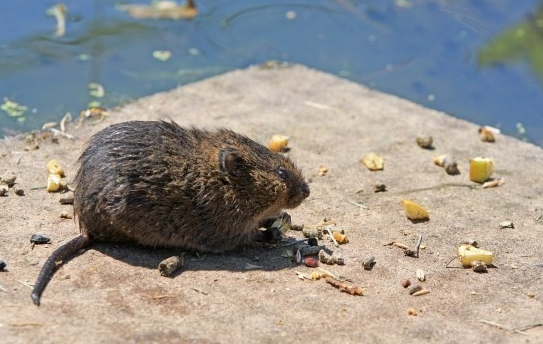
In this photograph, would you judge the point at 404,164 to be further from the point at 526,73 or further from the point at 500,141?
the point at 526,73

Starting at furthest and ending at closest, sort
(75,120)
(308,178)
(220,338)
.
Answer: (75,120), (308,178), (220,338)

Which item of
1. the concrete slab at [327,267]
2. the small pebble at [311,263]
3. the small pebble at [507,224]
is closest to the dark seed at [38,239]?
the concrete slab at [327,267]

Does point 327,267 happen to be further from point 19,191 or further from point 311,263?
point 19,191

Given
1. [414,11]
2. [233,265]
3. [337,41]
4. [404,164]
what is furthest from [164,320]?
[414,11]

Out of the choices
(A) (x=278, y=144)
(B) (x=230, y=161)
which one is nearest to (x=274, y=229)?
(B) (x=230, y=161)

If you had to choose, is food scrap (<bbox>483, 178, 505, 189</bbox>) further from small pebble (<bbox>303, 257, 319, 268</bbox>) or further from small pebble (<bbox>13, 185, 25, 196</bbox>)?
small pebble (<bbox>13, 185, 25, 196</bbox>)
